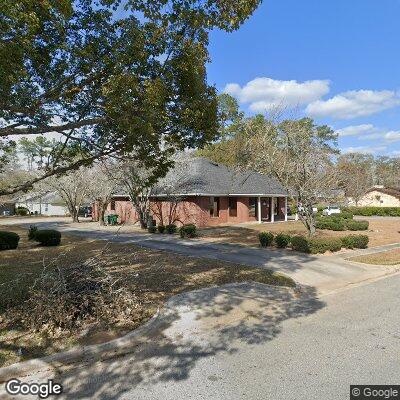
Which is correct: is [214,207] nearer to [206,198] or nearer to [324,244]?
[206,198]

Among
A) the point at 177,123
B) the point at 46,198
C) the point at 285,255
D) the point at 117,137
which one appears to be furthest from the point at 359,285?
the point at 46,198

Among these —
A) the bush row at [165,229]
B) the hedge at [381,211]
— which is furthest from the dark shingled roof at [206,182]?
the hedge at [381,211]

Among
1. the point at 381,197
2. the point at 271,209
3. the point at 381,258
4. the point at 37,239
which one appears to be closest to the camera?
the point at 381,258

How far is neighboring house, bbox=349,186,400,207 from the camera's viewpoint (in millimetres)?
64250

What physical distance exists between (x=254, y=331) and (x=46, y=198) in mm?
65075

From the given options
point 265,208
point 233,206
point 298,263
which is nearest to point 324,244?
point 298,263

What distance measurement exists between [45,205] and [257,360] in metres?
65.7

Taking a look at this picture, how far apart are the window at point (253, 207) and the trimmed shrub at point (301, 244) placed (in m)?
17.8

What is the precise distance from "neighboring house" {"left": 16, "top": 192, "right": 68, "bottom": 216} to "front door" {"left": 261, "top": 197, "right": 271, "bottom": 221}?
36.9 m

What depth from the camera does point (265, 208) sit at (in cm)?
3691

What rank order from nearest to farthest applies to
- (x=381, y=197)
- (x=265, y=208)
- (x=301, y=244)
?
(x=301, y=244)
(x=265, y=208)
(x=381, y=197)

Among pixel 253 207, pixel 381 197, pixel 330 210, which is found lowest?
pixel 330 210

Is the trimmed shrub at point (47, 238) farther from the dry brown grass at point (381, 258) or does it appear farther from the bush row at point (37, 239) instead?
the dry brown grass at point (381, 258)

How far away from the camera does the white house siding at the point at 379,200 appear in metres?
64.4
